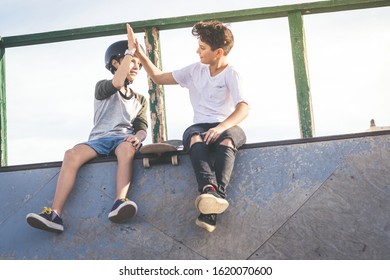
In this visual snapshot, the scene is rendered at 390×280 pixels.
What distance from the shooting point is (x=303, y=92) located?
3.75 meters

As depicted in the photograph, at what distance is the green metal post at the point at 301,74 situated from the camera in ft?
12.2

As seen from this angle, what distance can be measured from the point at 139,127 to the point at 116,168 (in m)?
0.39

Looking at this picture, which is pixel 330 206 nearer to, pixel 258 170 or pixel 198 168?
pixel 258 170

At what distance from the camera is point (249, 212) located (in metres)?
3.07

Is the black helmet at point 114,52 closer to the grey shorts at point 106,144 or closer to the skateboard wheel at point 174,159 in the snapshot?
the grey shorts at point 106,144

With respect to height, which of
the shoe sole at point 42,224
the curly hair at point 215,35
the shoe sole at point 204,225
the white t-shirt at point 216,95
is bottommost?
the shoe sole at point 204,225

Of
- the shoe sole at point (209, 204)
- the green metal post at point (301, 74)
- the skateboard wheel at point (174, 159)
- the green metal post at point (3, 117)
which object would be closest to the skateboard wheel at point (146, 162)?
the skateboard wheel at point (174, 159)

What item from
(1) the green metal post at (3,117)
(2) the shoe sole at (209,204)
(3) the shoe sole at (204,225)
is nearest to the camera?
(2) the shoe sole at (209,204)

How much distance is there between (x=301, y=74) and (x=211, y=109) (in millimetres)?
794

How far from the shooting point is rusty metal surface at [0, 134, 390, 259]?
294 centimetres

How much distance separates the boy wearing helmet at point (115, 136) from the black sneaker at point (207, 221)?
1.24ft

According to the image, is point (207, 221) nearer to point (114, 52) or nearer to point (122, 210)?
point (122, 210)

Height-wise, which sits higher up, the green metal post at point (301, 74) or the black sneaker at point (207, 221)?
the green metal post at point (301, 74)

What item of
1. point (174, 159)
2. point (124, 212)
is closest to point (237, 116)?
point (174, 159)
